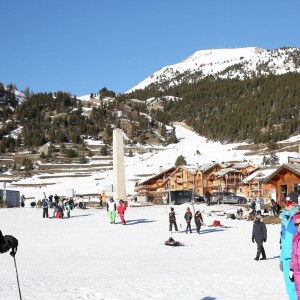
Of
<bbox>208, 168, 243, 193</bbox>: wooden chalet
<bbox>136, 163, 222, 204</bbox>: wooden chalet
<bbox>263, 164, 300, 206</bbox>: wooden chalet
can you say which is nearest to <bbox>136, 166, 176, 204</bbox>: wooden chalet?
<bbox>136, 163, 222, 204</bbox>: wooden chalet

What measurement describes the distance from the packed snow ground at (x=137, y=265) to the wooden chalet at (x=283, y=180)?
14.4m

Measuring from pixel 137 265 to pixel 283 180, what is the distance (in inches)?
1140

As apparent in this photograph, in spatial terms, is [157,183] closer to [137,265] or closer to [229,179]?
[229,179]

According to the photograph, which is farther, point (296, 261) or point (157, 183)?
point (157, 183)

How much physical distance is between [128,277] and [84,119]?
142m

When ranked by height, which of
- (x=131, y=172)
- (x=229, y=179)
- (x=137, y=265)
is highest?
(x=131, y=172)

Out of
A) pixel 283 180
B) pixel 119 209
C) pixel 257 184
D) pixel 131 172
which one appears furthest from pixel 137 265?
pixel 131 172

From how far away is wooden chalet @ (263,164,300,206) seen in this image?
3906 centimetres

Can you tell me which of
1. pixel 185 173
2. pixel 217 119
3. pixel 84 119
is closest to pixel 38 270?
pixel 185 173

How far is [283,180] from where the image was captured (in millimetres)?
40312

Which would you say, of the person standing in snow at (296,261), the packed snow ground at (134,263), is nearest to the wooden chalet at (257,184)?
the packed snow ground at (134,263)

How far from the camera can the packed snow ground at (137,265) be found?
9578 millimetres

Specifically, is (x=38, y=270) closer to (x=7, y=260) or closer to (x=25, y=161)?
(x=7, y=260)

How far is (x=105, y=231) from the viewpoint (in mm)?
23094
